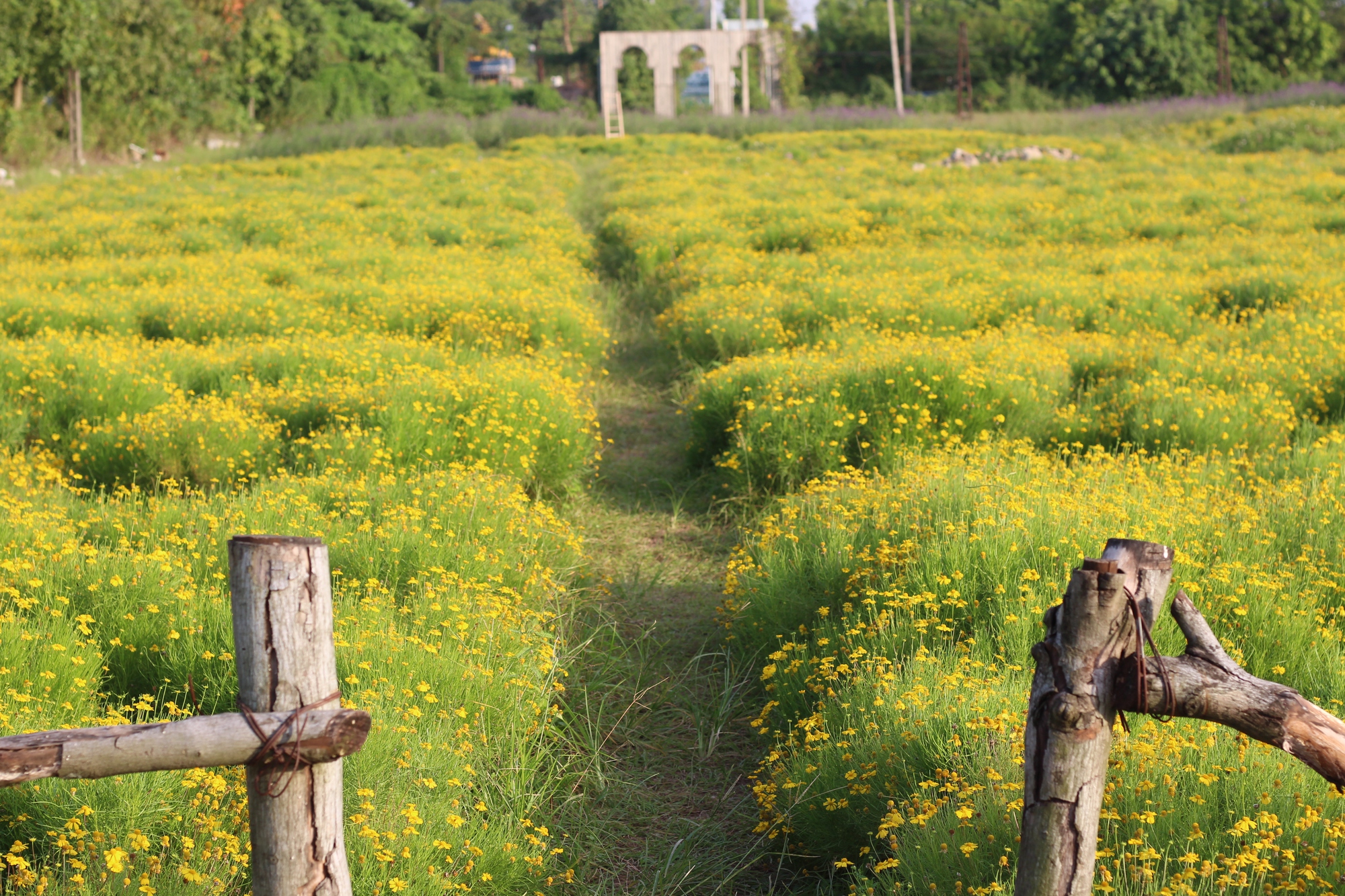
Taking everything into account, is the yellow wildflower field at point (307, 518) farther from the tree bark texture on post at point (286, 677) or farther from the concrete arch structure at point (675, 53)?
the concrete arch structure at point (675, 53)

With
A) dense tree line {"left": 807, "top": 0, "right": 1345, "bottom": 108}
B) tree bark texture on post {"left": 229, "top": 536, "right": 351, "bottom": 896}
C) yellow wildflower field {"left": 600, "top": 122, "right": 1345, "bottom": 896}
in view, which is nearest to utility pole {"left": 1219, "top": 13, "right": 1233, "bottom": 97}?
dense tree line {"left": 807, "top": 0, "right": 1345, "bottom": 108}

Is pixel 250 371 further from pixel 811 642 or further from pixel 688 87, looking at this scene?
pixel 688 87

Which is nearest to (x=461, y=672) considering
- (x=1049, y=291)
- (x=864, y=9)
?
(x=1049, y=291)

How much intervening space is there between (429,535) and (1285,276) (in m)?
8.89

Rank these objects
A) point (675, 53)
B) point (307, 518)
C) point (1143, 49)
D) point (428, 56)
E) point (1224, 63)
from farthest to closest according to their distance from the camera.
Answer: point (428, 56), point (1143, 49), point (675, 53), point (1224, 63), point (307, 518)

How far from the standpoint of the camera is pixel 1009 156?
2375 cm

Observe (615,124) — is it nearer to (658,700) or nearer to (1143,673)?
(658,700)

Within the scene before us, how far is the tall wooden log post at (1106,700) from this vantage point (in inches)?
79.2

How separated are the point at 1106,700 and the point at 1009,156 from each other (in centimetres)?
2383

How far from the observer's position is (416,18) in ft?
190

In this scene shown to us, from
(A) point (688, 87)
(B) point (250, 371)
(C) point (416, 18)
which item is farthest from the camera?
(A) point (688, 87)

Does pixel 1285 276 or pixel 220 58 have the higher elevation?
pixel 220 58

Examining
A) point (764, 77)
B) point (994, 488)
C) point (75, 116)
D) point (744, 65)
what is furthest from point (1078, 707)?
point (764, 77)

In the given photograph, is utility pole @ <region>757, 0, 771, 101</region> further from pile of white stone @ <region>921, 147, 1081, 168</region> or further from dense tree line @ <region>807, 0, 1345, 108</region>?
pile of white stone @ <region>921, 147, 1081, 168</region>
